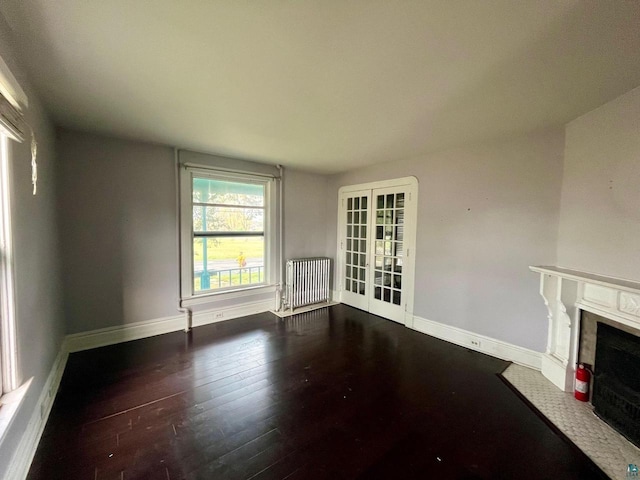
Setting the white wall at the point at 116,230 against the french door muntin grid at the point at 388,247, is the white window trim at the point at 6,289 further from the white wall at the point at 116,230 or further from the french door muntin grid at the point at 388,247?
the french door muntin grid at the point at 388,247

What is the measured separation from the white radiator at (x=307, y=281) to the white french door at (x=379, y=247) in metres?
0.32

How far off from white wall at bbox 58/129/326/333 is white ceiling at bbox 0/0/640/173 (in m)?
0.52

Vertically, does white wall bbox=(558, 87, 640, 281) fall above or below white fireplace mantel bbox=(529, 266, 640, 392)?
above

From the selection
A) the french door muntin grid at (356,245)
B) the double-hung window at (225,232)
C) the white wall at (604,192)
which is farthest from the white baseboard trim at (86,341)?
the white wall at (604,192)

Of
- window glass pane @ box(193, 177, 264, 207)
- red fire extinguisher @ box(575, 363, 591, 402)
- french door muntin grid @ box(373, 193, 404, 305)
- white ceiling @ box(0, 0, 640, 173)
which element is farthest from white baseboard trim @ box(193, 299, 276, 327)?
red fire extinguisher @ box(575, 363, 591, 402)

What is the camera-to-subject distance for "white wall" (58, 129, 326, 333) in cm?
296

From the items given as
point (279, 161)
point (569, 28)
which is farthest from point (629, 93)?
point (279, 161)

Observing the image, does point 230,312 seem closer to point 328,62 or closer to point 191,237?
point 191,237

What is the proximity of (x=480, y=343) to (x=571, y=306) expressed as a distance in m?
1.06

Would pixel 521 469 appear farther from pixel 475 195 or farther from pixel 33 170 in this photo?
pixel 33 170

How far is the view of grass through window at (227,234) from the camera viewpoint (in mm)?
3869

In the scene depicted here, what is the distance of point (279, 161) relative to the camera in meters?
4.20

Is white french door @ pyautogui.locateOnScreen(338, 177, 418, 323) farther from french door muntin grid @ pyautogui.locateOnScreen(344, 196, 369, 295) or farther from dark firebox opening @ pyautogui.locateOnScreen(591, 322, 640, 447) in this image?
dark firebox opening @ pyautogui.locateOnScreen(591, 322, 640, 447)

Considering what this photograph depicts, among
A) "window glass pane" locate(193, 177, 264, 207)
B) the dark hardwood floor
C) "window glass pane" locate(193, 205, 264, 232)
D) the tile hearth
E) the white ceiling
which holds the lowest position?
the dark hardwood floor
